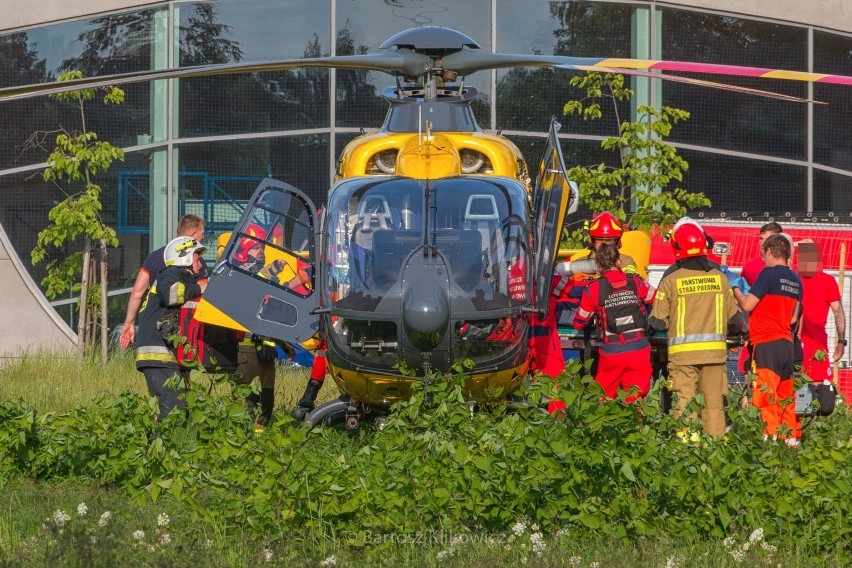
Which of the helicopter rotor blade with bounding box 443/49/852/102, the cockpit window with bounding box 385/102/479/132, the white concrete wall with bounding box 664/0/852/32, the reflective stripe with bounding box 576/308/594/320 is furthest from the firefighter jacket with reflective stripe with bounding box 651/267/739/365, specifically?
the white concrete wall with bounding box 664/0/852/32

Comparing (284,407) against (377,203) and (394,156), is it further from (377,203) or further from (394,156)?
(377,203)

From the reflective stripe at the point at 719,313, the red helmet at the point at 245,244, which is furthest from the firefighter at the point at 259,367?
the reflective stripe at the point at 719,313

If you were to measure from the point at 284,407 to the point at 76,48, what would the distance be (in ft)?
28.9

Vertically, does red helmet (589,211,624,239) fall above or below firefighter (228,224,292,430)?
above

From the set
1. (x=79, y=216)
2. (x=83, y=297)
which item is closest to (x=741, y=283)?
(x=79, y=216)

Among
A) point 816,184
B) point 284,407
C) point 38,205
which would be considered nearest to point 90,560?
point 284,407

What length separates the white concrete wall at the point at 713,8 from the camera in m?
18.2

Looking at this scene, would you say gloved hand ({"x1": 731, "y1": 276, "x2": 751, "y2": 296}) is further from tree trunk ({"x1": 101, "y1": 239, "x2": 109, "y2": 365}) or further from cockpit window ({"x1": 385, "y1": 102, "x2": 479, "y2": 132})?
tree trunk ({"x1": 101, "y1": 239, "x2": 109, "y2": 365})

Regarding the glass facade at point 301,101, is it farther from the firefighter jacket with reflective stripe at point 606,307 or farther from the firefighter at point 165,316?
the firefighter jacket with reflective stripe at point 606,307

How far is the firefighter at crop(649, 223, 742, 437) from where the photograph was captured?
8.77m

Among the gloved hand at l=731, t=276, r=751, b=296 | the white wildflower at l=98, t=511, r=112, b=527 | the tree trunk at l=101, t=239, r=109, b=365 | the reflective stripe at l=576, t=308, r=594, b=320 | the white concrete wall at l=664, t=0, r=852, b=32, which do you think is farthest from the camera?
the white concrete wall at l=664, t=0, r=852, b=32

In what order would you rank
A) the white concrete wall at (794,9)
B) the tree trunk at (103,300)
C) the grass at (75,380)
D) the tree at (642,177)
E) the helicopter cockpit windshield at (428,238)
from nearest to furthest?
the helicopter cockpit windshield at (428,238) < the grass at (75,380) < the tree at (642,177) < the tree trunk at (103,300) < the white concrete wall at (794,9)

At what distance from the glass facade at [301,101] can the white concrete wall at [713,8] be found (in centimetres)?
16

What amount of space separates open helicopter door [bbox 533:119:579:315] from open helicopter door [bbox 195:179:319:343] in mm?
1565
